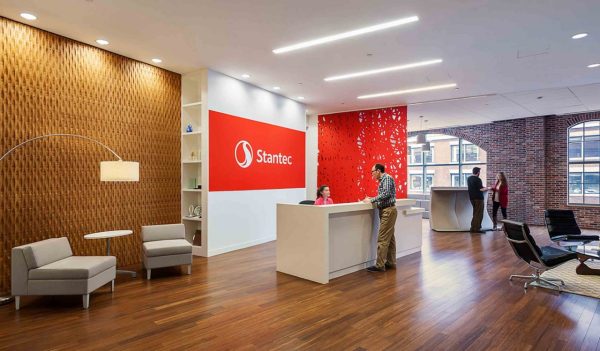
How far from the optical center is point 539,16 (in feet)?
14.4

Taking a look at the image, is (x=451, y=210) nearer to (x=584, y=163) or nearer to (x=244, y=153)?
(x=584, y=163)

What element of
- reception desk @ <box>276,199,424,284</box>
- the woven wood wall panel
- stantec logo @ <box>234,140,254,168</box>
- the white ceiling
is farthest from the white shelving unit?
reception desk @ <box>276,199,424,284</box>

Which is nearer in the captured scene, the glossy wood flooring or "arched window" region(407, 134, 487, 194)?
the glossy wood flooring

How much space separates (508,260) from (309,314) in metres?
4.49

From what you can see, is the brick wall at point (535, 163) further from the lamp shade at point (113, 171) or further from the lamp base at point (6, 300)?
the lamp base at point (6, 300)

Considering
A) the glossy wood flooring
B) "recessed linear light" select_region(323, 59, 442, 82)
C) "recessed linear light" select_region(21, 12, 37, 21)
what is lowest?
the glossy wood flooring

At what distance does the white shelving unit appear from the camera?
22.3 feet

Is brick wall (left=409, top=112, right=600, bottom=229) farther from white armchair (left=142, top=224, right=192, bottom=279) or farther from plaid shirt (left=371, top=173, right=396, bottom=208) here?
white armchair (left=142, top=224, right=192, bottom=279)

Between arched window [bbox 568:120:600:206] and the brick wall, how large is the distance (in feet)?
0.78

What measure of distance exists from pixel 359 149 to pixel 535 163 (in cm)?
599

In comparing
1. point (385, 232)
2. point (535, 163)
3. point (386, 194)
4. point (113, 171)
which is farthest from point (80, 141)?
point (535, 163)

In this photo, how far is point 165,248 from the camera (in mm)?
5227

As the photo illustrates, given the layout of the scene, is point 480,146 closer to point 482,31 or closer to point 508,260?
point 508,260

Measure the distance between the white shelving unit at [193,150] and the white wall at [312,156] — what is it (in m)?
4.77
